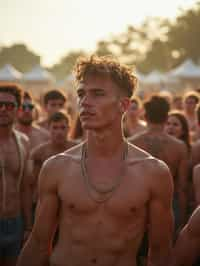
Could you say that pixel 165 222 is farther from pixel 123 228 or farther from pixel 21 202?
pixel 21 202

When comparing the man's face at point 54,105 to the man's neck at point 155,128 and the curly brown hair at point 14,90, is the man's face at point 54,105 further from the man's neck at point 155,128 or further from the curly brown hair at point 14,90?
the curly brown hair at point 14,90

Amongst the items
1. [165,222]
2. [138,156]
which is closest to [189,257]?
[165,222]

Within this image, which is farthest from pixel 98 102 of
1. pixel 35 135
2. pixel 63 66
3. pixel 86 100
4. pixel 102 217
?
pixel 63 66

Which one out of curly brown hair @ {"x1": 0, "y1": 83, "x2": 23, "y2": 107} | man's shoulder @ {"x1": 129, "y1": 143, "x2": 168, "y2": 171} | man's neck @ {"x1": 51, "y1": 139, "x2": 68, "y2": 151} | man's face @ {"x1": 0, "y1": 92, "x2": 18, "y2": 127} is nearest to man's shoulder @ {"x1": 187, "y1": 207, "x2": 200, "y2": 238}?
man's shoulder @ {"x1": 129, "y1": 143, "x2": 168, "y2": 171}

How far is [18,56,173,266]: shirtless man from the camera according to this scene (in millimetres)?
3982

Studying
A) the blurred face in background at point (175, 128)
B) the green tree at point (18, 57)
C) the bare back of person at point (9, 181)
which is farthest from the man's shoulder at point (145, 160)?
the green tree at point (18, 57)

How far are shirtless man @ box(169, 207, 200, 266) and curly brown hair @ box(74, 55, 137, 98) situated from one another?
42.8 inches

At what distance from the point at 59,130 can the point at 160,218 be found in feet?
15.0

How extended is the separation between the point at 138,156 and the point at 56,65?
168580mm

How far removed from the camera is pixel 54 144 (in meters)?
8.38

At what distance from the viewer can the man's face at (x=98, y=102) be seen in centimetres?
406

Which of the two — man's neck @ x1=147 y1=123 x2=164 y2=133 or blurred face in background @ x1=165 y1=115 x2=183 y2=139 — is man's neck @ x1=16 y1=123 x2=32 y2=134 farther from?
man's neck @ x1=147 y1=123 x2=164 y2=133

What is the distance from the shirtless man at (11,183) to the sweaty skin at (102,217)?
2.34 metres

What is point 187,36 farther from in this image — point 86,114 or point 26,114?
point 86,114
